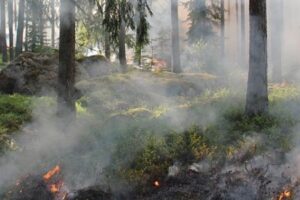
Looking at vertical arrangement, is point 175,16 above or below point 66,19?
above

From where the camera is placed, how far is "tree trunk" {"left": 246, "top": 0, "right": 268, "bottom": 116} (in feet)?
37.2

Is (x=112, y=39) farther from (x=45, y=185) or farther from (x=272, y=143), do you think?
(x=272, y=143)

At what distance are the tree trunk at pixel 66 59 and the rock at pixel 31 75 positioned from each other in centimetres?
505

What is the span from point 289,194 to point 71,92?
22.0 feet

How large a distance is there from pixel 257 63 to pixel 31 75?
9.93 m

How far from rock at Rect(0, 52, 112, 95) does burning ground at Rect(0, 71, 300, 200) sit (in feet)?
11.5

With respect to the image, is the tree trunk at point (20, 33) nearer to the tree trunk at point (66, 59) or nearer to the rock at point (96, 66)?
the rock at point (96, 66)

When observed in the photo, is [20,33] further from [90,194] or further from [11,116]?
[90,194]

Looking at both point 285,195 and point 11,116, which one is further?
point 11,116

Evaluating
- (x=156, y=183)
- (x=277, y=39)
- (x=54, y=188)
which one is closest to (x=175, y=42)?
(x=277, y=39)

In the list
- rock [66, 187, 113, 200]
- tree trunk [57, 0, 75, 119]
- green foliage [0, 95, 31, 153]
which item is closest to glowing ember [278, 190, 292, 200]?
rock [66, 187, 113, 200]

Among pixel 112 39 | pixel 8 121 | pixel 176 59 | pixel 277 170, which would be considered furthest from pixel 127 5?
pixel 176 59

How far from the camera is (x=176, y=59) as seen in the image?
898 inches

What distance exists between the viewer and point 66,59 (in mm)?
12133
